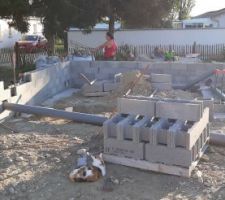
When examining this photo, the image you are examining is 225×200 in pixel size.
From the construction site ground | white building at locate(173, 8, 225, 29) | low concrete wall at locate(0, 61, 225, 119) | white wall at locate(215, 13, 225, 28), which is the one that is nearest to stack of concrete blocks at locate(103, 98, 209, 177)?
the construction site ground

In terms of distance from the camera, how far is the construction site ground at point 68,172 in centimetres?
500

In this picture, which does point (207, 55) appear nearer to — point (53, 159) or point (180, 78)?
point (180, 78)

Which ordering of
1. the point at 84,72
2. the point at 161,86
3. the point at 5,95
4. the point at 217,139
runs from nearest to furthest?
1. the point at 217,139
2. the point at 5,95
3. the point at 161,86
4. the point at 84,72

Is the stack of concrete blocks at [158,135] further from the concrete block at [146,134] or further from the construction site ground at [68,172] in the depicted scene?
the construction site ground at [68,172]

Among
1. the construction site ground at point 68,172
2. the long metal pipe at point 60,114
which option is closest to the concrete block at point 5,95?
the long metal pipe at point 60,114

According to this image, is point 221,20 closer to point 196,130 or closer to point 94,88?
point 94,88

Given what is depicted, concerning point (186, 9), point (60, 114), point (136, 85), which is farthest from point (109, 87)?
point (186, 9)

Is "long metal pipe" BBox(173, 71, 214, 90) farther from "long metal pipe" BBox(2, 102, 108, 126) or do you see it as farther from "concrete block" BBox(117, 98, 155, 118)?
"concrete block" BBox(117, 98, 155, 118)

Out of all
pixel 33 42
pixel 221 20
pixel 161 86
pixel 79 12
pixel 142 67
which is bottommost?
pixel 161 86

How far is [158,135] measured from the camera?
17.9 ft

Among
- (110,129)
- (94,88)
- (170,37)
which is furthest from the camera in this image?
(170,37)

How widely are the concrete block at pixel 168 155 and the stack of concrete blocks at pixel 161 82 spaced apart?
227 inches

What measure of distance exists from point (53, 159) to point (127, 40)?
867 inches

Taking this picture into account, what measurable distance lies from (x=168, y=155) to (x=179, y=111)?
0.65 m
